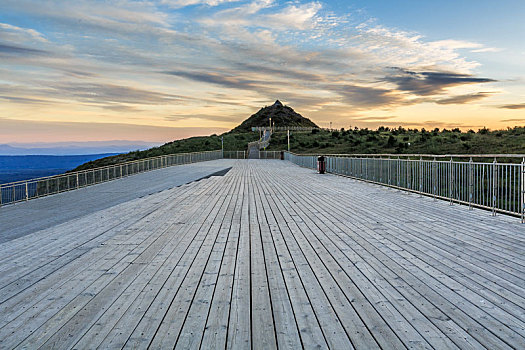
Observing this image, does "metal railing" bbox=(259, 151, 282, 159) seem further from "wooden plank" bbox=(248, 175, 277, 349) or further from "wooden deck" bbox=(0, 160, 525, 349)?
A: "wooden plank" bbox=(248, 175, 277, 349)

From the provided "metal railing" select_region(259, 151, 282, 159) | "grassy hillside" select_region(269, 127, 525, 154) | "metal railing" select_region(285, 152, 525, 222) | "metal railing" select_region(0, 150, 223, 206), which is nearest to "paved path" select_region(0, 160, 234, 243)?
"metal railing" select_region(0, 150, 223, 206)

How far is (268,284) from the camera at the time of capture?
389 cm

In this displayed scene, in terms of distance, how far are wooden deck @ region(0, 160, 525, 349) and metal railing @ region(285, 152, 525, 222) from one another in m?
0.91

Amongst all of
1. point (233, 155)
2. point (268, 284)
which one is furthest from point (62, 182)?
point (233, 155)

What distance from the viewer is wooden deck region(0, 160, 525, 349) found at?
2.78 meters

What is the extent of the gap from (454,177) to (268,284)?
9.07 meters

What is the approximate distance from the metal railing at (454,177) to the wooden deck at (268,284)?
91 cm

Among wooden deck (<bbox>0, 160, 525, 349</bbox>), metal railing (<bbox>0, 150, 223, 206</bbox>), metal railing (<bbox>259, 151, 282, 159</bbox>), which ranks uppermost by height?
metal railing (<bbox>259, 151, 282, 159</bbox>)

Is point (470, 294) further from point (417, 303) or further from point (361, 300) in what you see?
point (361, 300)

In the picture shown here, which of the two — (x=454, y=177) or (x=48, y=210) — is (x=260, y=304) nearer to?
(x=48, y=210)

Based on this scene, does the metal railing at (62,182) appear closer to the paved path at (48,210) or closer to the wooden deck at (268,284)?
the paved path at (48,210)

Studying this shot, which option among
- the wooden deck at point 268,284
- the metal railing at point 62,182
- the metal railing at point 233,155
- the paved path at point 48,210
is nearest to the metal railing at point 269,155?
the metal railing at point 233,155

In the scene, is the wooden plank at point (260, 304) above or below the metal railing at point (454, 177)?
below

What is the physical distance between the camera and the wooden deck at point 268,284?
9.12ft
